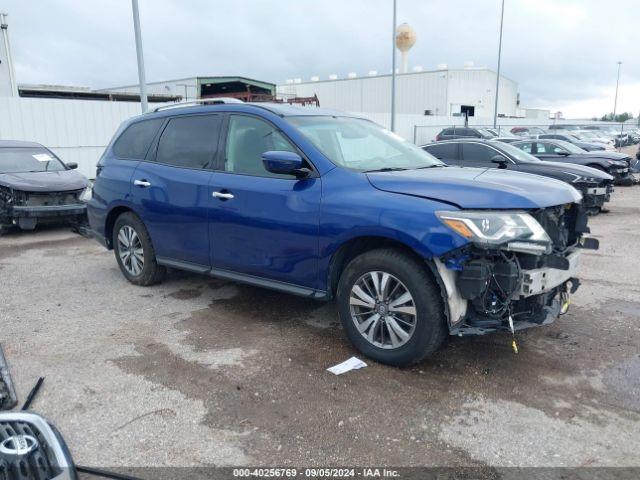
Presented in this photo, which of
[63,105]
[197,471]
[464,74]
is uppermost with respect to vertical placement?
[464,74]

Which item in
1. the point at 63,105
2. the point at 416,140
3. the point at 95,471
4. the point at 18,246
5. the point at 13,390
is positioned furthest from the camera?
the point at 416,140

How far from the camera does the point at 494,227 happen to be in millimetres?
3305

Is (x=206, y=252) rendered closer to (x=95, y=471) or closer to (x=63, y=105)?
(x=95, y=471)

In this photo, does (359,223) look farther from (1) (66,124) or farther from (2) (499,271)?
(1) (66,124)

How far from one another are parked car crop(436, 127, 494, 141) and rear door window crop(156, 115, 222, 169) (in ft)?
63.1

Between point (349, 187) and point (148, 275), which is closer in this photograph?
point (349, 187)

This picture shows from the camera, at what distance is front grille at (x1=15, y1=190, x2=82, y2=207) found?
8.55 metres

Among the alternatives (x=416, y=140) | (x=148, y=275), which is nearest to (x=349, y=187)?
(x=148, y=275)

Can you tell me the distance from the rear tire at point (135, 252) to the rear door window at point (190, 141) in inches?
31.3

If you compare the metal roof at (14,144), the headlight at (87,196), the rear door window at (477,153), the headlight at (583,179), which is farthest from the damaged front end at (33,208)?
the headlight at (583,179)

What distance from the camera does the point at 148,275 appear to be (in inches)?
222

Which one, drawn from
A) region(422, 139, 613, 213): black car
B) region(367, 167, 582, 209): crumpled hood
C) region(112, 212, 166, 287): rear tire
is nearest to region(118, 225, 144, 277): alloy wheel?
region(112, 212, 166, 287): rear tire

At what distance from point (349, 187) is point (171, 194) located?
2.04 metres

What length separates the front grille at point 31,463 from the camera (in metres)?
1.88
